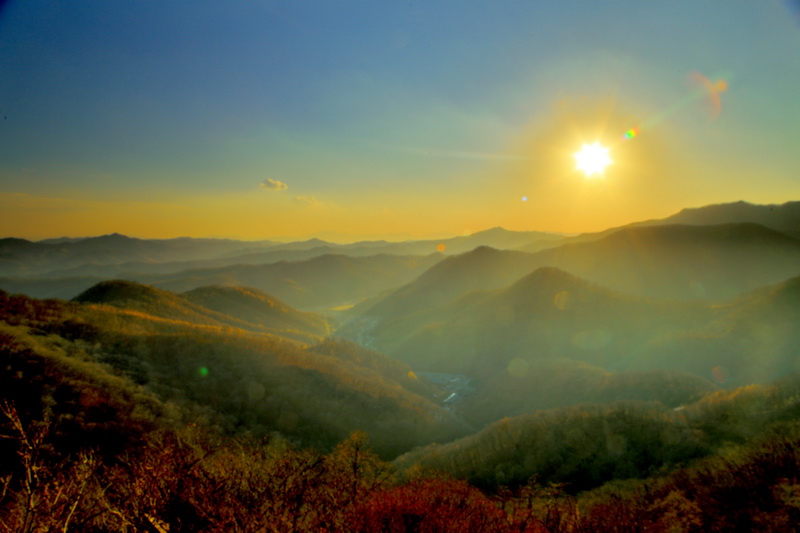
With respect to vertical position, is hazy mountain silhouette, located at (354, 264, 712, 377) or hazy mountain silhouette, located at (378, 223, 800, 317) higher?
hazy mountain silhouette, located at (378, 223, 800, 317)

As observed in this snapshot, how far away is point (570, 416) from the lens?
136 feet

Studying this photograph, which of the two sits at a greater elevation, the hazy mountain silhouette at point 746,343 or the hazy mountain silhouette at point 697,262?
the hazy mountain silhouette at point 697,262

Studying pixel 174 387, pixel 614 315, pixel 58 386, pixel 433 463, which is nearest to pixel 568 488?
pixel 433 463

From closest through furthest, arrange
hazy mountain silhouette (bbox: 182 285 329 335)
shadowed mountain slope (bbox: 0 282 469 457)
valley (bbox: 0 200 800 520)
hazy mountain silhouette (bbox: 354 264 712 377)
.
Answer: valley (bbox: 0 200 800 520)
shadowed mountain slope (bbox: 0 282 469 457)
hazy mountain silhouette (bbox: 354 264 712 377)
hazy mountain silhouette (bbox: 182 285 329 335)

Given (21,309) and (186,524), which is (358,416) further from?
(21,309)

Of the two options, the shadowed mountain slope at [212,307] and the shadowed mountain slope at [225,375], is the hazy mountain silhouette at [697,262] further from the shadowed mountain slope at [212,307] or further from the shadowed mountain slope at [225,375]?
the shadowed mountain slope at [212,307]

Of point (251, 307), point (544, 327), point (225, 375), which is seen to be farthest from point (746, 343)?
point (251, 307)

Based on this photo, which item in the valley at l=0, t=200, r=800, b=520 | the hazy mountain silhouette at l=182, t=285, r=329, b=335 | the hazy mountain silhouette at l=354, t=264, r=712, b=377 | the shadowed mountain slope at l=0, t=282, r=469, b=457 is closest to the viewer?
the valley at l=0, t=200, r=800, b=520

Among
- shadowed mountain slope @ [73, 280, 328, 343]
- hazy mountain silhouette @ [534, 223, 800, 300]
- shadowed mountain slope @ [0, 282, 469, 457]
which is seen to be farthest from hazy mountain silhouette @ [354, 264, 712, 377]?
shadowed mountain slope @ [0, 282, 469, 457]

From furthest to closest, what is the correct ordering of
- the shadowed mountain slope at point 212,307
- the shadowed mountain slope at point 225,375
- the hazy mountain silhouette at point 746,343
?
the shadowed mountain slope at point 212,307 < the hazy mountain silhouette at point 746,343 < the shadowed mountain slope at point 225,375

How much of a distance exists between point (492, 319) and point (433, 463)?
108m

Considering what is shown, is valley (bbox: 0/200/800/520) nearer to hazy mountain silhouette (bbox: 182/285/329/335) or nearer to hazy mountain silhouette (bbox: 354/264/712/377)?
hazy mountain silhouette (bbox: 354/264/712/377)

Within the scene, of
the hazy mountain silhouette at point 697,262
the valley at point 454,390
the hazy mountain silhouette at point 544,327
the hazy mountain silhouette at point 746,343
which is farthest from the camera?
the hazy mountain silhouette at point 697,262

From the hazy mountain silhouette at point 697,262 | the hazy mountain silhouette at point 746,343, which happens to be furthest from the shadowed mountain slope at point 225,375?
the hazy mountain silhouette at point 697,262
